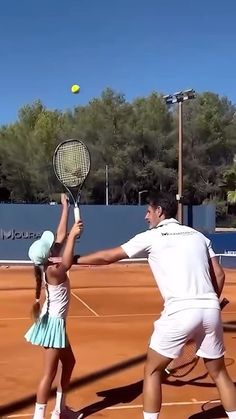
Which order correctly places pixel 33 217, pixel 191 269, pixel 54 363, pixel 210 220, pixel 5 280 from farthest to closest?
pixel 210 220 < pixel 33 217 < pixel 5 280 < pixel 54 363 < pixel 191 269

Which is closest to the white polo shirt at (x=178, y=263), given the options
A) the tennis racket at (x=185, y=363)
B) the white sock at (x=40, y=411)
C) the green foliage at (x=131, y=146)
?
the tennis racket at (x=185, y=363)

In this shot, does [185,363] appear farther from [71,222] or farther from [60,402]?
[71,222]

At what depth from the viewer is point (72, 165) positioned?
19.1 ft

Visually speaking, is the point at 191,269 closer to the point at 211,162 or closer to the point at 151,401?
the point at 151,401

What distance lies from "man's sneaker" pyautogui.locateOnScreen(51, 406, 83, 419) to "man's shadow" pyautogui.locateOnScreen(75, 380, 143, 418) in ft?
0.22

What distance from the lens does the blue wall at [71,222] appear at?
2511cm

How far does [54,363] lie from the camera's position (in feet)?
14.4

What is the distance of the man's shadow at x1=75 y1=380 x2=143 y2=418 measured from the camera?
500 centimetres

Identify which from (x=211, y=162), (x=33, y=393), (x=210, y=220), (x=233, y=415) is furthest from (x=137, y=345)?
(x=211, y=162)

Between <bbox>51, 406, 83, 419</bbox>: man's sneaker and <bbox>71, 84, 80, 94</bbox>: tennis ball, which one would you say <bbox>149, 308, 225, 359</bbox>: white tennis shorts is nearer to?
<bbox>51, 406, 83, 419</bbox>: man's sneaker

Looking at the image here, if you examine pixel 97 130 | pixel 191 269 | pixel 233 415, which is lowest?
pixel 233 415

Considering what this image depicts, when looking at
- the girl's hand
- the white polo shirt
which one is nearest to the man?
the white polo shirt

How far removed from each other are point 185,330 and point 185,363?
1.37 meters

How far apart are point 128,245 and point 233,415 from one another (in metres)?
1.26
